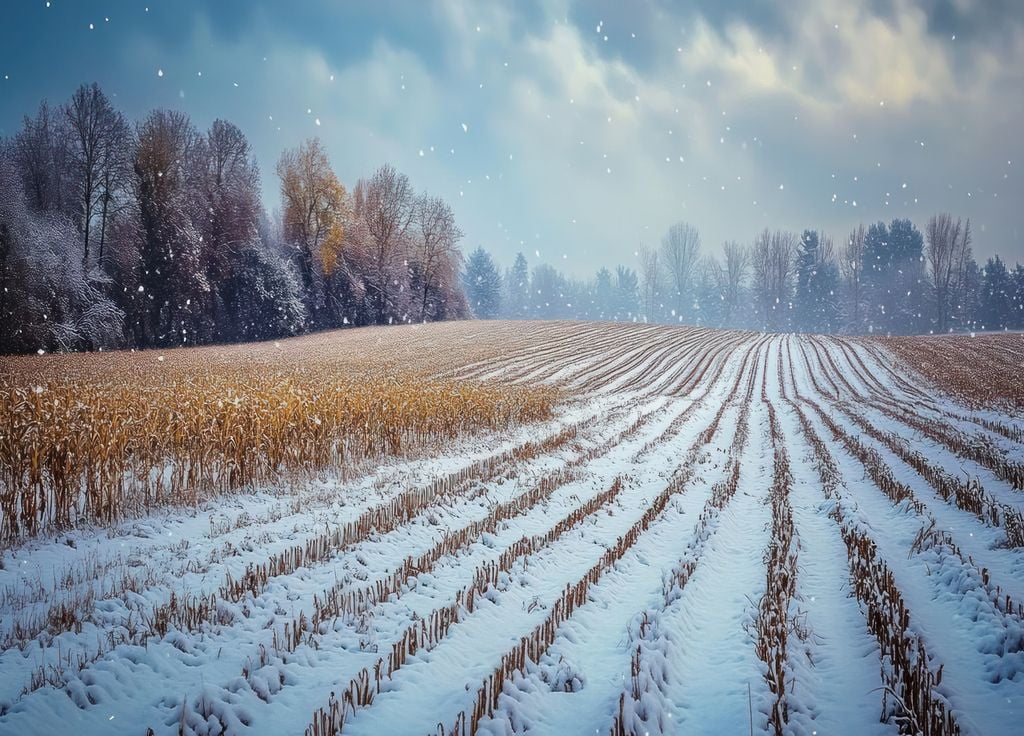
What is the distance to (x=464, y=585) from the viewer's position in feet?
16.3

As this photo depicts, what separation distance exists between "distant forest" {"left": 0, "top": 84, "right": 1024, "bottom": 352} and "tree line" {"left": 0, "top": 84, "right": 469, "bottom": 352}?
111 mm

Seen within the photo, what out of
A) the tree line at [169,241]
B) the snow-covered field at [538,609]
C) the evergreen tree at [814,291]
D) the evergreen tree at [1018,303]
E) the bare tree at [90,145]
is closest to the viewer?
the snow-covered field at [538,609]

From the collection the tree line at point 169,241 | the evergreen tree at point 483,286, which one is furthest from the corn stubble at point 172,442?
the evergreen tree at point 483,286

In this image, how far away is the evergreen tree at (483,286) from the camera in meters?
95.8

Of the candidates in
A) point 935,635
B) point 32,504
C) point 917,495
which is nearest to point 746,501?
point 917,495

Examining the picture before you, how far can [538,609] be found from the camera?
4.69 metres

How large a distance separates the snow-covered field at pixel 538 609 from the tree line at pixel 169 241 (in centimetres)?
2930

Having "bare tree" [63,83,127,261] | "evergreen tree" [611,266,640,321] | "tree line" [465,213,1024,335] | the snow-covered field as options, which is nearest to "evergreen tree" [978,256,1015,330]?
"tree line" [465,213,1024,335]

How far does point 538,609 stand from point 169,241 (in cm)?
4168

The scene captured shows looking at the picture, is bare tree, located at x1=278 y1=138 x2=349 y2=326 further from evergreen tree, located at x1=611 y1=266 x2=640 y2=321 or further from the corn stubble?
evergreen tree, located at x1=611 y1=266 x2=640 y2=321

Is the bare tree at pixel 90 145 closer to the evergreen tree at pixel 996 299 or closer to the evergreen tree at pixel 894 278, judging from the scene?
the evergreen tree at pixel 894 278

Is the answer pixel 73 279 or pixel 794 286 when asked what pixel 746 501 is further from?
pixel 794 286

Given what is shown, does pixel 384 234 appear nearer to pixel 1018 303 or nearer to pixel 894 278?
pixel 894 278

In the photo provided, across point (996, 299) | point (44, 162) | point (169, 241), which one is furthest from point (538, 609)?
point (996, 299)
